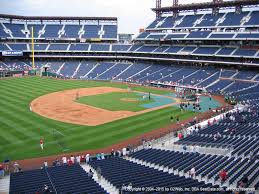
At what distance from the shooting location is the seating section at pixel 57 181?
19.1m

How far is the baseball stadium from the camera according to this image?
22.0 metres

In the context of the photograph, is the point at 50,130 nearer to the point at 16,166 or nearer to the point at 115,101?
the point at 16,166

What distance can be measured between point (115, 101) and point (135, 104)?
434 centimetres

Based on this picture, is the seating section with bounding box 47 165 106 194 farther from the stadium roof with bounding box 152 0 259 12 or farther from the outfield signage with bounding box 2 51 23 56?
the outfield signage with bounding box 2 51 23 56

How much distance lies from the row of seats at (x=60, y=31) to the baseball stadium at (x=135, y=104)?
1.15 ft

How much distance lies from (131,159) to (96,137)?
29.2 ft

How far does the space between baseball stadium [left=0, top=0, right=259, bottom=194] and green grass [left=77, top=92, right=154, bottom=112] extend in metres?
0.18

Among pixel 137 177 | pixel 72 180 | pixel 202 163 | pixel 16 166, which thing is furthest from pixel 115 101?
pixel 137 177

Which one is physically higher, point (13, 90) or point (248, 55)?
point (248, 55)

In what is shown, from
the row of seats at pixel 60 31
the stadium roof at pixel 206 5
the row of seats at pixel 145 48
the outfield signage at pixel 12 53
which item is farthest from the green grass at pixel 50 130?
the row of seats at pixel 60 31

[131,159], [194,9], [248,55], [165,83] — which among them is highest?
[194,9]

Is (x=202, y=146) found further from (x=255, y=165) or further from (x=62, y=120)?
(x=62, y=120)

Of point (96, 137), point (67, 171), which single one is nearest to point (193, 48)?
point (96, 137)

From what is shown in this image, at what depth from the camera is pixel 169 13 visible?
100062 millimetres
